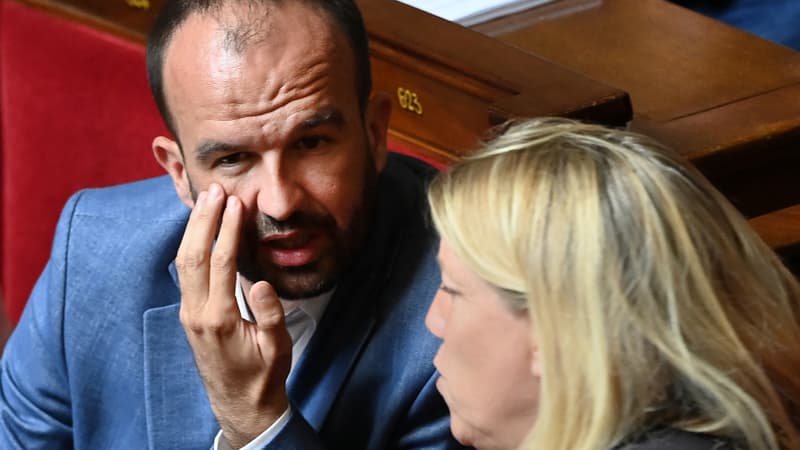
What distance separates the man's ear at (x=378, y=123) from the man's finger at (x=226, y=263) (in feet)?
0.56

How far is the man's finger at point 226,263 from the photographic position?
4.28 feet

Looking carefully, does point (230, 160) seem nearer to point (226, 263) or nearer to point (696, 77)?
point (226, 263)

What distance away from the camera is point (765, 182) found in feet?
4.58

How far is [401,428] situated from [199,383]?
0.24 metres

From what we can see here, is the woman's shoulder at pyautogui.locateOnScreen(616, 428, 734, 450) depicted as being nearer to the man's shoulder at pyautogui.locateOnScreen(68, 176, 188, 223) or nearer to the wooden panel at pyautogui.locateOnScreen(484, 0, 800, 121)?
the wooden panel at pyautogui.locateOnScreen(484, 0, 800, 121)

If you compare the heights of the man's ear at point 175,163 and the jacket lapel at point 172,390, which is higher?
the man's ear at point 175,163

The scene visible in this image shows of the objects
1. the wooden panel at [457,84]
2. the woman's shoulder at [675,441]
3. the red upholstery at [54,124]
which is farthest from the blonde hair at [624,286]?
the red upholstery at [54,124]

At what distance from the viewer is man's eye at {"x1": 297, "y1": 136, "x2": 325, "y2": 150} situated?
1.33 m

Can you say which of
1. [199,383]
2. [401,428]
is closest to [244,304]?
[199,383]

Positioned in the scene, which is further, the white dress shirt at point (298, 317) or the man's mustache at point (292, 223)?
the white dress shirt at point (298, 317)

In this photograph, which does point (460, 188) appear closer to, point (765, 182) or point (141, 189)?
point (765, 182)

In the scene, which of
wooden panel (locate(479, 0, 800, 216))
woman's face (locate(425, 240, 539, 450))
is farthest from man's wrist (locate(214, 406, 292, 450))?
wooden panel (locate(479, 0, 800, 216))

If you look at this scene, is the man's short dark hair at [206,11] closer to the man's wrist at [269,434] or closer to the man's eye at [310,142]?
the man's eye at [310,142]

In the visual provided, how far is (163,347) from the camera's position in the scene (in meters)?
1.50
